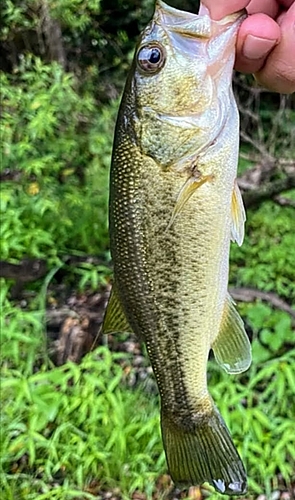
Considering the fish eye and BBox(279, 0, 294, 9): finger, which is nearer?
the fish eye

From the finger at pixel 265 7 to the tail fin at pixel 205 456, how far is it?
889mm

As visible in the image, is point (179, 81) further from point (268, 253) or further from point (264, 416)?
point (268, 253)

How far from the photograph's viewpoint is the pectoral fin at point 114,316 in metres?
1.48

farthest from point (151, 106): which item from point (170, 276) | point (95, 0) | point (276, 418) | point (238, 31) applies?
point (95, 0)

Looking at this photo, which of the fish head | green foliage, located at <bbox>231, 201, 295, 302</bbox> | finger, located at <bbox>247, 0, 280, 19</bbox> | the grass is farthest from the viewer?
green foliage, located at <bbox>231, 201, 295, 302</bbox>

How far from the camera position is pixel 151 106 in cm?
143

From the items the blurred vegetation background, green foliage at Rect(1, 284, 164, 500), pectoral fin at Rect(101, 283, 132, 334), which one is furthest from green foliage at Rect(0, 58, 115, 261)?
pectoral fin at Rect(101, 283, 132, 334)

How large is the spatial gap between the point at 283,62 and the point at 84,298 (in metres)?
2.66

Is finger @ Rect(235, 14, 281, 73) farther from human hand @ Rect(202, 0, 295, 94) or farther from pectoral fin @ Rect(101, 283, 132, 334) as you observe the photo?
pectoral fin @ Rect(101, 283, 132, 334)

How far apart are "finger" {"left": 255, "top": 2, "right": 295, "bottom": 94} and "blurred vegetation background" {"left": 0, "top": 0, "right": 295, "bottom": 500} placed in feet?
5.30

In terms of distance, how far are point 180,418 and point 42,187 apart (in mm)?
3174

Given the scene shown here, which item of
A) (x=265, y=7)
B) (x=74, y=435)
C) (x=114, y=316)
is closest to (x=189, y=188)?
(x=114, y=316)

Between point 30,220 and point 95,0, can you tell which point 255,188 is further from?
point 95,0

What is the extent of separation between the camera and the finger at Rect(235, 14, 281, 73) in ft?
4.61
